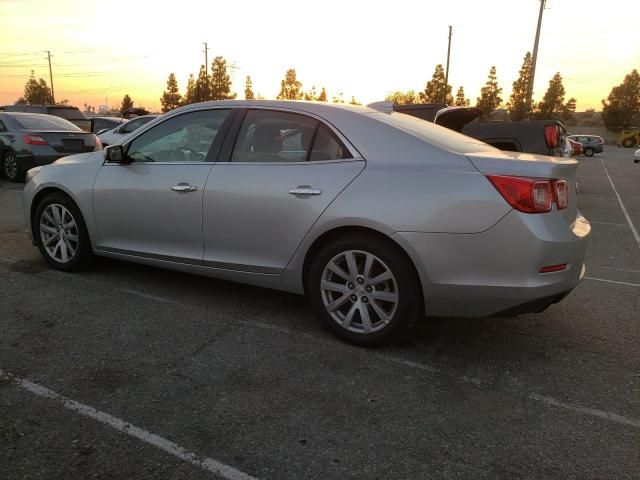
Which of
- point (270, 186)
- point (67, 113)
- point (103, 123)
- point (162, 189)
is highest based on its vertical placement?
point (67, 113)

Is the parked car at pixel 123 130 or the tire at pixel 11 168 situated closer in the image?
the tire at pixel 11 168

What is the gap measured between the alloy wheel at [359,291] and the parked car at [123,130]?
1072cm

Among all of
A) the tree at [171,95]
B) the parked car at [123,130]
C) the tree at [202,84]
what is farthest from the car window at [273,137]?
the tree at [171,95]

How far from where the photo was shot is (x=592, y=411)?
9.27 ft

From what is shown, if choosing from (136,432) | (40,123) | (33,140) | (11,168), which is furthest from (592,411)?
(11,168)

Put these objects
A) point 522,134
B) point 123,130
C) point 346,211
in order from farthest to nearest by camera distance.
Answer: point 123,130 → point 522,134 → point 346,211

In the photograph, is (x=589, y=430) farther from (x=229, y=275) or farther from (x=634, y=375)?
(x=229, y=275)

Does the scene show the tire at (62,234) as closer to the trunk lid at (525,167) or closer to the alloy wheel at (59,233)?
the alloy wheel at (59,233)

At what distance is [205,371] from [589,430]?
209cm

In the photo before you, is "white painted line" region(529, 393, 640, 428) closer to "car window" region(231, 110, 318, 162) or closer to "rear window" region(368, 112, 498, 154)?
"rear window" region(368, 112, 498, 154)

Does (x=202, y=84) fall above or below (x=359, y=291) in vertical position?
above

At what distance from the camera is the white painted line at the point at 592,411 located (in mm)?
2729

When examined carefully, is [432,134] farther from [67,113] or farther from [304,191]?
[67,113]

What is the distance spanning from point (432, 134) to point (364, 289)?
117 centimetres
